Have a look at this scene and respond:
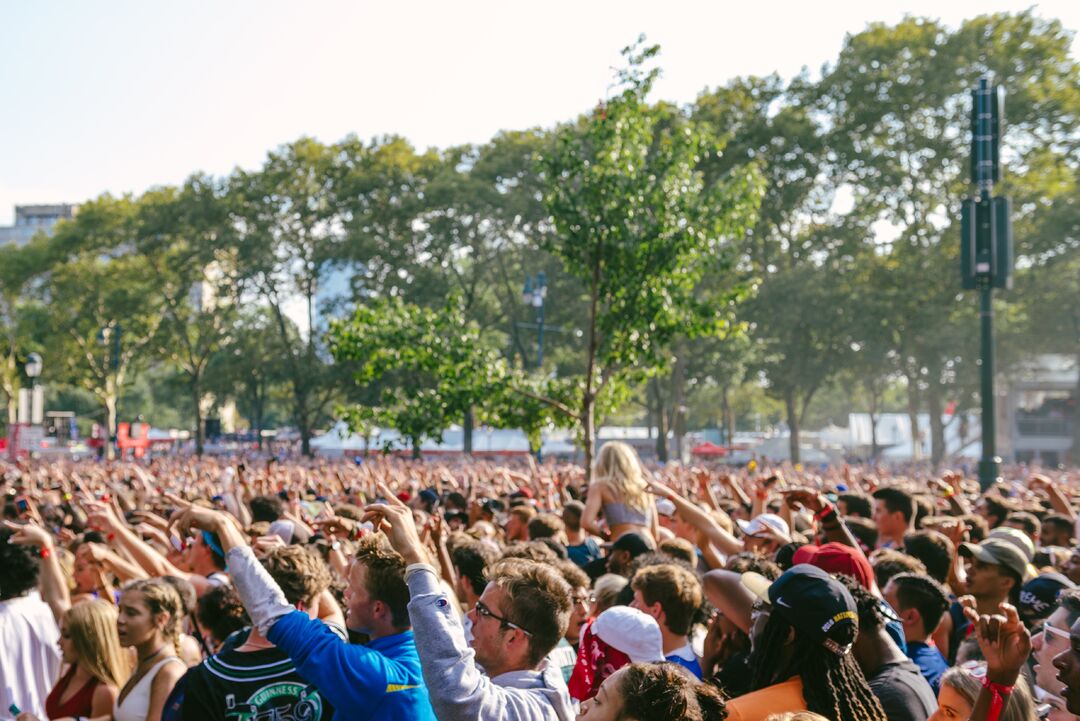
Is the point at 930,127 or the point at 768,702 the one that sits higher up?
the point at 930,127

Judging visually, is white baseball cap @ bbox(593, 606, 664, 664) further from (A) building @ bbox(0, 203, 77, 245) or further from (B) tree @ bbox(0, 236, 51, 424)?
(A) building @ bbox(0, 203, 77, 245)

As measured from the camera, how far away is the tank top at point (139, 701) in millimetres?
4215

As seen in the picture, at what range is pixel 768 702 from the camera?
2930mm

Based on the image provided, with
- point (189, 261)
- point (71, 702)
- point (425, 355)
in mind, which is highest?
point (189, 261)

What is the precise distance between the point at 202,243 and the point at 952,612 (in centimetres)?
4327

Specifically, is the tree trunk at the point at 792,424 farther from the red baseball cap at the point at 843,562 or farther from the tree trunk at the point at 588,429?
the red baseball cap at the point at 843,562

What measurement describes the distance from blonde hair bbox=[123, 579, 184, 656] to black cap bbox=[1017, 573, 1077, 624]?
403 cm

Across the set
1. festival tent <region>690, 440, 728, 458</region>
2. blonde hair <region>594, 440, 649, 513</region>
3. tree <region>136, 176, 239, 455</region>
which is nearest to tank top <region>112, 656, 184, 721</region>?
blonde hair <region>594, 440, 649, 513</region>

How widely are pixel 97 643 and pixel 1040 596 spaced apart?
450 cm

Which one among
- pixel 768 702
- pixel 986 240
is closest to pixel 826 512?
pixel 768 702

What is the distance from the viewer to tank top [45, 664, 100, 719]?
4.57 meters

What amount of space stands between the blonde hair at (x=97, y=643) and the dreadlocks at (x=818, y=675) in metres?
2.98

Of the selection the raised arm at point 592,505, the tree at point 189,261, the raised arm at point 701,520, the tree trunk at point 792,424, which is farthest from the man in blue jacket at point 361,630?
the tree at point 189,261

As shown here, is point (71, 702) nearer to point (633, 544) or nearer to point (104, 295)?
point (633, 544)
